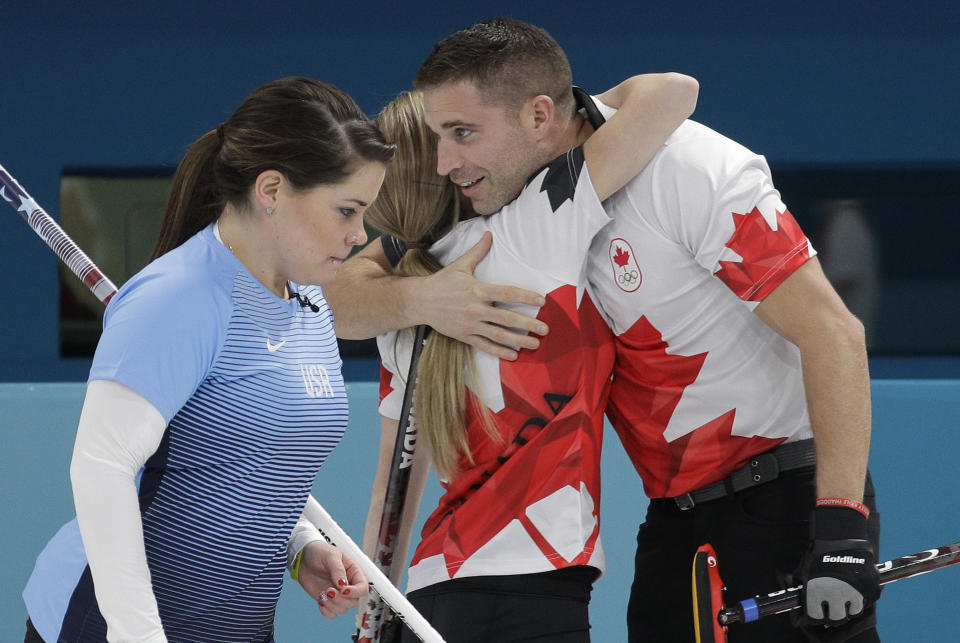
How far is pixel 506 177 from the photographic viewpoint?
5.40 feet

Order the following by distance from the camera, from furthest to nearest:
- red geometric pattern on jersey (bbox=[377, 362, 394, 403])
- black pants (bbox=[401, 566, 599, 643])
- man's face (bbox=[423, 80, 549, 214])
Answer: red geometric pattern on jersey (bbox=[377, 362, 394, 403]), man's face (bbox=[423, 80, 549, 214]), black pants (bbox=[401, 566, 599, 643])

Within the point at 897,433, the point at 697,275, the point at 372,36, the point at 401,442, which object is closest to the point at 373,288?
the point at 401,442

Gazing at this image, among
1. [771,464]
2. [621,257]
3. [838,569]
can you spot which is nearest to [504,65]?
[621,257]

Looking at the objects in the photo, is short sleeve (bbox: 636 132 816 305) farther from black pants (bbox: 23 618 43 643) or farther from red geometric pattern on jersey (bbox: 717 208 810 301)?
black pants (bbox: 23 618 43 643)

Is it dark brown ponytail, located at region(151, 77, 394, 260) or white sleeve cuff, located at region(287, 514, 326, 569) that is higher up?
dark brown ponytail, located at region(151, 77, 394, 260)

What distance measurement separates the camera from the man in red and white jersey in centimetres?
146

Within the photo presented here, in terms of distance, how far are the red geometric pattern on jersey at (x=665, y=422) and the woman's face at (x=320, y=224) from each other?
0.48 meters

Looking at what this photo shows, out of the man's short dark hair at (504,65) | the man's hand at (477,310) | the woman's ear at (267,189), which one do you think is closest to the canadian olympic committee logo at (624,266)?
the man's hand at (477,310)

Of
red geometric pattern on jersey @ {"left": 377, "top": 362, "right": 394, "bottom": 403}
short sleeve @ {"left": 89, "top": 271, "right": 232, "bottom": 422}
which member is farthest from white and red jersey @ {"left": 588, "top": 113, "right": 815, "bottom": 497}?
short sleeve @ {"left": 89, "top": 271, "right": 232, "bottom": 422}

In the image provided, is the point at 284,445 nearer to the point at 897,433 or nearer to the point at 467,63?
the point at 467,63

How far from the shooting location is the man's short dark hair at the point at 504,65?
162cm

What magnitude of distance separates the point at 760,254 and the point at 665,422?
0.30 metres

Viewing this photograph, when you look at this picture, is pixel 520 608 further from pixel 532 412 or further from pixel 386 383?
pixel 386 383

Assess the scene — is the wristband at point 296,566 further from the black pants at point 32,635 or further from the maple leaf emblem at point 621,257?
the maple leaf emblem at point 621,257
